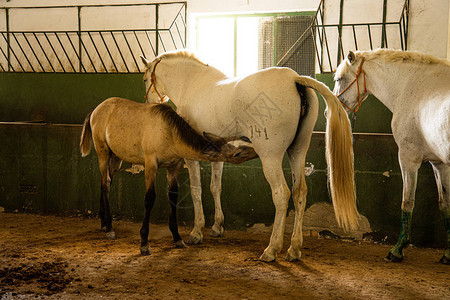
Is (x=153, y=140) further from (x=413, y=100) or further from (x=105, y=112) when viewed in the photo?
(x=413, y=100)

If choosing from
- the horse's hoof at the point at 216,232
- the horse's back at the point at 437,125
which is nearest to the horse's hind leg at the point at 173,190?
the horse's hoof at the point at 216,232

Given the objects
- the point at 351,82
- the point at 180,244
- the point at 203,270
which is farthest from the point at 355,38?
the point at 203,270

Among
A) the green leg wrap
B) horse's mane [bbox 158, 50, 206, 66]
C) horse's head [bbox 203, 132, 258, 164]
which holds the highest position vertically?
horse's mane [bbox 158, 50, 206, 66]

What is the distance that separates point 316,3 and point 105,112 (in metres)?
3.04

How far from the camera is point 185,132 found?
4191mm

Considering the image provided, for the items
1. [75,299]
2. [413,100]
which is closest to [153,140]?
[75,299]

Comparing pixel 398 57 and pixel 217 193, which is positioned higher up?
pixel 398 57

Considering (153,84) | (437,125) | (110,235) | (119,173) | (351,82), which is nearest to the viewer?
(437,125)

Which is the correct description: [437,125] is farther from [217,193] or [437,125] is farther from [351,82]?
[217,193]

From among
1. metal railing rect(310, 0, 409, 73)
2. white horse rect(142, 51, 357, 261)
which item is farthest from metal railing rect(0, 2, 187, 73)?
white horse rect(142, 51, 357, 261)

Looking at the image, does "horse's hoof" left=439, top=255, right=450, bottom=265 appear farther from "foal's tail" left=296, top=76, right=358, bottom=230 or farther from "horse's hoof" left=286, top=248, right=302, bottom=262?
"horse's hoof" left=286, top=248, right=302, bottom=262

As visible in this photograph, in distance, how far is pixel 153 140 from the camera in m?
4.43

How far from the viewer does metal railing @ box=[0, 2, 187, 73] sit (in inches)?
256

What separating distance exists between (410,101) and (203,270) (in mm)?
2366
